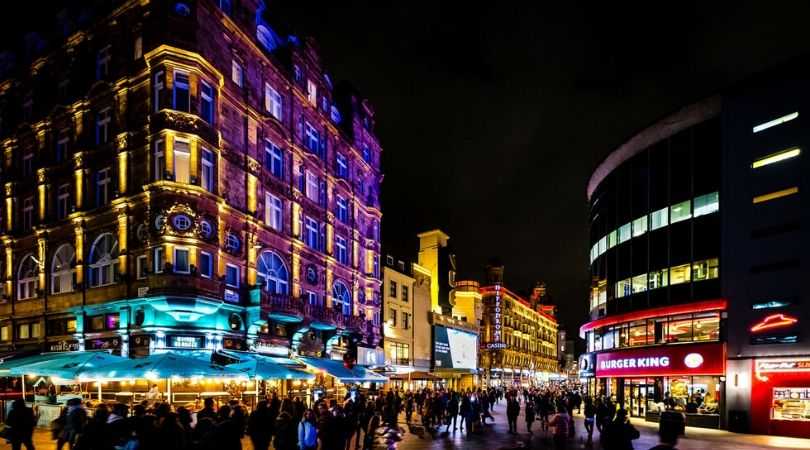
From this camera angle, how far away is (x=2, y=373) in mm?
23859

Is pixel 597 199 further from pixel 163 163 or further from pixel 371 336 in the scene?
pixel 163 163

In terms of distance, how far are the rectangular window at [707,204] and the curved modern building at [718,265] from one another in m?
0.07

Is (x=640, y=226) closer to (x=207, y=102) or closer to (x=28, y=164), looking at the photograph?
(x=207, y=102)

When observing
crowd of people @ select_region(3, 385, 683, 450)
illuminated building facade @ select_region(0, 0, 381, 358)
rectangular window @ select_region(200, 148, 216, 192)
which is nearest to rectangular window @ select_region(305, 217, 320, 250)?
illuminated building facade @ select_region(0, 0, 381, 358)

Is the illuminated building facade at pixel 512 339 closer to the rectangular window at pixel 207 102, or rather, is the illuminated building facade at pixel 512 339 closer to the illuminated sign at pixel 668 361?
the illuminated sign at pixel 668 361

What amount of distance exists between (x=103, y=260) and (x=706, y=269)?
33.0 metres

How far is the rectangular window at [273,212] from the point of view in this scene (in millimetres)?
35656

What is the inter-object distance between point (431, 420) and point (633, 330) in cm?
1718

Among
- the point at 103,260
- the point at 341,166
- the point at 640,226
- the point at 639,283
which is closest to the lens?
the point at 103,260

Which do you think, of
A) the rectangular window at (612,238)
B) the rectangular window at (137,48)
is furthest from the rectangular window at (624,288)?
the rectangular window at (137,48)

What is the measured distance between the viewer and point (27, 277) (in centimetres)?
3569

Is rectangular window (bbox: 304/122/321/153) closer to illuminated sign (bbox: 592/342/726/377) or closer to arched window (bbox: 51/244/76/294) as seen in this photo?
arched window (bbox: 51/244/76/294)

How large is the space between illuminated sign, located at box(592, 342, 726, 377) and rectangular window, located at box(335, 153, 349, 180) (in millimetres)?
23416

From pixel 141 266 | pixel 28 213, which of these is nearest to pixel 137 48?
pixel 141 266
